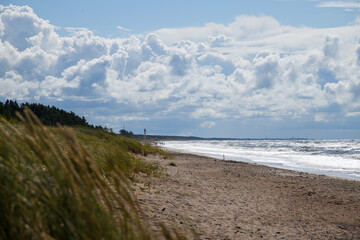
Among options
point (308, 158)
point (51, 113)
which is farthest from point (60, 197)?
point (51, 113)

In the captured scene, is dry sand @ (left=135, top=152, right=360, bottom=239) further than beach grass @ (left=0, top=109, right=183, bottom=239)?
Yes

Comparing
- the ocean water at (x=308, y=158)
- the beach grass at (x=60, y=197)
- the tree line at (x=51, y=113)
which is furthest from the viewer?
the tree line at (x=51, y=113)

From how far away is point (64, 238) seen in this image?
93.7 inches

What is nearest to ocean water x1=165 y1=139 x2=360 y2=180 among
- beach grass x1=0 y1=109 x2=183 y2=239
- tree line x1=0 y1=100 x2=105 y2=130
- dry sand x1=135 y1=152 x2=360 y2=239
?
dry sand x1=135 y1=152 x2=360 y2=239

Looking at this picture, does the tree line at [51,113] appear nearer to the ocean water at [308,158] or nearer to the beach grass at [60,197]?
the ocean water at [308,158]

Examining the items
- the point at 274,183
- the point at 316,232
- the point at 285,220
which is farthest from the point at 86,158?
the point at 274,183

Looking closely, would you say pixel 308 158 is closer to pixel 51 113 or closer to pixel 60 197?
pixel 51 113

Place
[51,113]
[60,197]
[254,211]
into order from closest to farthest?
[60,197] < [254,211] < [51,113]

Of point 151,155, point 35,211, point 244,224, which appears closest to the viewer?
point 35,211

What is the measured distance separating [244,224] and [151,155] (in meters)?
15.9

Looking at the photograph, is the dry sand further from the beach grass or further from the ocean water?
the ocean water

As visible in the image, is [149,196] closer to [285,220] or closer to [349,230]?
[285,220]

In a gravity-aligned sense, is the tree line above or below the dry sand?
above

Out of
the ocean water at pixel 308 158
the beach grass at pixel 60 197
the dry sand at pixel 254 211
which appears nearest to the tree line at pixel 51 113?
the ocean water at pixel 308 158
